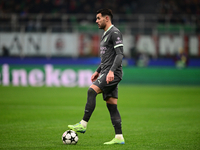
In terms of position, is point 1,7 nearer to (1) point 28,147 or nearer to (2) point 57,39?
(2) point 57,39

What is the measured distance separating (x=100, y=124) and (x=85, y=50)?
1280 cm

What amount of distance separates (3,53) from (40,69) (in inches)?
99.6

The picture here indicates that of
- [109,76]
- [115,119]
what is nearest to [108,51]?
[109,76]

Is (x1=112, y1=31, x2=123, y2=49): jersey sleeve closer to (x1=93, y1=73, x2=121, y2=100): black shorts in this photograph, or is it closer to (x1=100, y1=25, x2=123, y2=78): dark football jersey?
(x1=100, y1=25, x2=123, y2=78): dark football jersey

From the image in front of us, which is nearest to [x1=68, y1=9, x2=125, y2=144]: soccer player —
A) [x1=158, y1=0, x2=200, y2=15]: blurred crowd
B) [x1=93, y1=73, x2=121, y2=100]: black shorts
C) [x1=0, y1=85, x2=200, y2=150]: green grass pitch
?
[x1=93, y1=73, x2=121, y2=100]: black shorts

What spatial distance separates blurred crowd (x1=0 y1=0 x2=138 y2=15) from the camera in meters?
24.0

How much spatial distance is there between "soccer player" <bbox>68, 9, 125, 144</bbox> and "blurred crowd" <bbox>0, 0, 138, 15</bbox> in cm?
1910

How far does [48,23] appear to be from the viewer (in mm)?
20391

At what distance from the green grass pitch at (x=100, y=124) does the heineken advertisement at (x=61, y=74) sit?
6.14 metres

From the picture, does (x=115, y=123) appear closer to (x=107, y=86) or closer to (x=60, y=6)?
(x=107, y=86)

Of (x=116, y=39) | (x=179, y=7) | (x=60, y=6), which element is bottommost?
(x=116, y=39)

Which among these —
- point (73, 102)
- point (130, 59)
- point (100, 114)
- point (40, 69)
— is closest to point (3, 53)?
point (40, 69)

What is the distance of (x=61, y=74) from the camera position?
764 inches

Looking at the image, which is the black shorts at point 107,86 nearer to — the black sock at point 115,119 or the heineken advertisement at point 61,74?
the black sock at point 115,119
